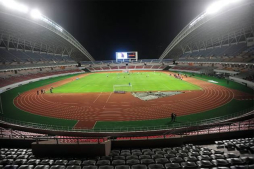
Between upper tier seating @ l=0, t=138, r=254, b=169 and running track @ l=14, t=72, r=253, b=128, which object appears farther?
running track @ l=14, t=72, r=253, b=128

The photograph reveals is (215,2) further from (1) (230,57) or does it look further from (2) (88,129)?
(2) (88,129)

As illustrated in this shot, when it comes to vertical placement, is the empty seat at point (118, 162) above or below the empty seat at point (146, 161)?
below

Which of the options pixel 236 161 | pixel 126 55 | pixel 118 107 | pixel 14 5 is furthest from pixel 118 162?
pixel 126 55

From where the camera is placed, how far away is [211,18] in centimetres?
3969

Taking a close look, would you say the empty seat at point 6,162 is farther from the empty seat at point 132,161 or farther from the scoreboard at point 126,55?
the scoreboard at point 126,55

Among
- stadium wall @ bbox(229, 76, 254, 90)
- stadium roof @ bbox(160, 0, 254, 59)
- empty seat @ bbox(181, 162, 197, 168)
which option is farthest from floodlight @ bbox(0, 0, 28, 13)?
stadium wall @ bbox(229, 76, 254, 90)

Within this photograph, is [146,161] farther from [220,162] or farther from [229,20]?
[229,20]

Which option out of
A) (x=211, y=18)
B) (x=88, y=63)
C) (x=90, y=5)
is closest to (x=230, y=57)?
(x=211, y=18)

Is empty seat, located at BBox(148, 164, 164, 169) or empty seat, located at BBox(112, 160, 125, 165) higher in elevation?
empty seat, located at BBox(148, 164, 164, 169)

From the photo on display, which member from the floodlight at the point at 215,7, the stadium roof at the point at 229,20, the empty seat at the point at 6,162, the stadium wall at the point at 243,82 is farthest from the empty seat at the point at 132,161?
the floodlight at the point at 215,7

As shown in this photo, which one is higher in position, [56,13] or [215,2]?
[56,13]

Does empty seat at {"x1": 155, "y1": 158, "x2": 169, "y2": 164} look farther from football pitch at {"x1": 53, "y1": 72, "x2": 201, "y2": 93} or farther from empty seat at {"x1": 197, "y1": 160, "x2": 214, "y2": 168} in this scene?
football pitch at {"x1": 53, "y1": 72, "x2": 201, "y2": 93}

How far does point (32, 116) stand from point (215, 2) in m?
40.5

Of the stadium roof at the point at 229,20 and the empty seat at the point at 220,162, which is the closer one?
the empty seat at the point at 220,162
